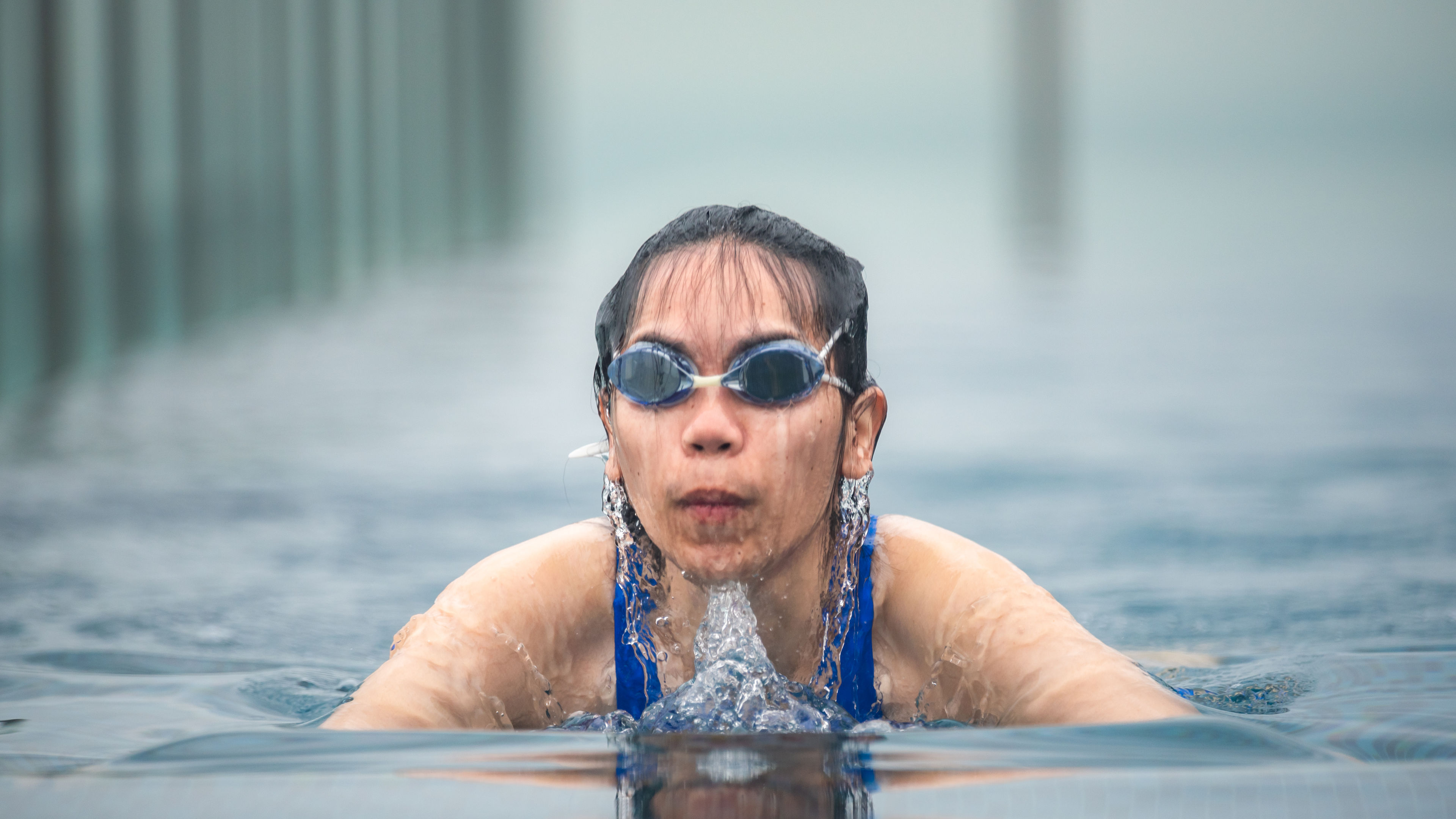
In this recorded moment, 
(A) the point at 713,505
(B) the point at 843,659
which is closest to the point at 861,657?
(B) the point at 843,659

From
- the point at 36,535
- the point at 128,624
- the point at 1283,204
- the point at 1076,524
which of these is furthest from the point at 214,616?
the point at 1283,204

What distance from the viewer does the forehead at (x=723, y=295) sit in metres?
2.54

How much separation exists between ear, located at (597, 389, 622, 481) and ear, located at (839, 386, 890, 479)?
42cm

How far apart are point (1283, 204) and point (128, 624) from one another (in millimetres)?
27924

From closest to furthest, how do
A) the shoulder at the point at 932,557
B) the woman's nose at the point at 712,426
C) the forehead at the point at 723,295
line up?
the woman's nose at the point at 712,426
the forehead at the point at 723,295
the shoulder at the point at 932,557

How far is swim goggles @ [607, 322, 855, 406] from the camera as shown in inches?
97.3

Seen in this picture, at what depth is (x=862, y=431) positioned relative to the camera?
2.78 metres

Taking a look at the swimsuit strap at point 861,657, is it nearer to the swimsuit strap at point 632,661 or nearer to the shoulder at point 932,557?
the shoulder at point 932,557

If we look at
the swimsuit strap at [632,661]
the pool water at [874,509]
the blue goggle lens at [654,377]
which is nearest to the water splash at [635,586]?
the swimsuit strap at [632,661]

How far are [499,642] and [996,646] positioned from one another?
0.92 meters

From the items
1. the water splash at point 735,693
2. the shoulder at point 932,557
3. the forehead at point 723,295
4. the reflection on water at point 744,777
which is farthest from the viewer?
the shoulder at point 932,557

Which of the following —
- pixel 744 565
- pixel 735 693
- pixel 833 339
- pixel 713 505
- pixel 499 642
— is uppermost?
pixel 833 339

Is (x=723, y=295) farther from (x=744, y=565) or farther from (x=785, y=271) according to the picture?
(x=744, y=565)

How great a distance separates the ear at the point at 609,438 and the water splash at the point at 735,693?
29 cm
